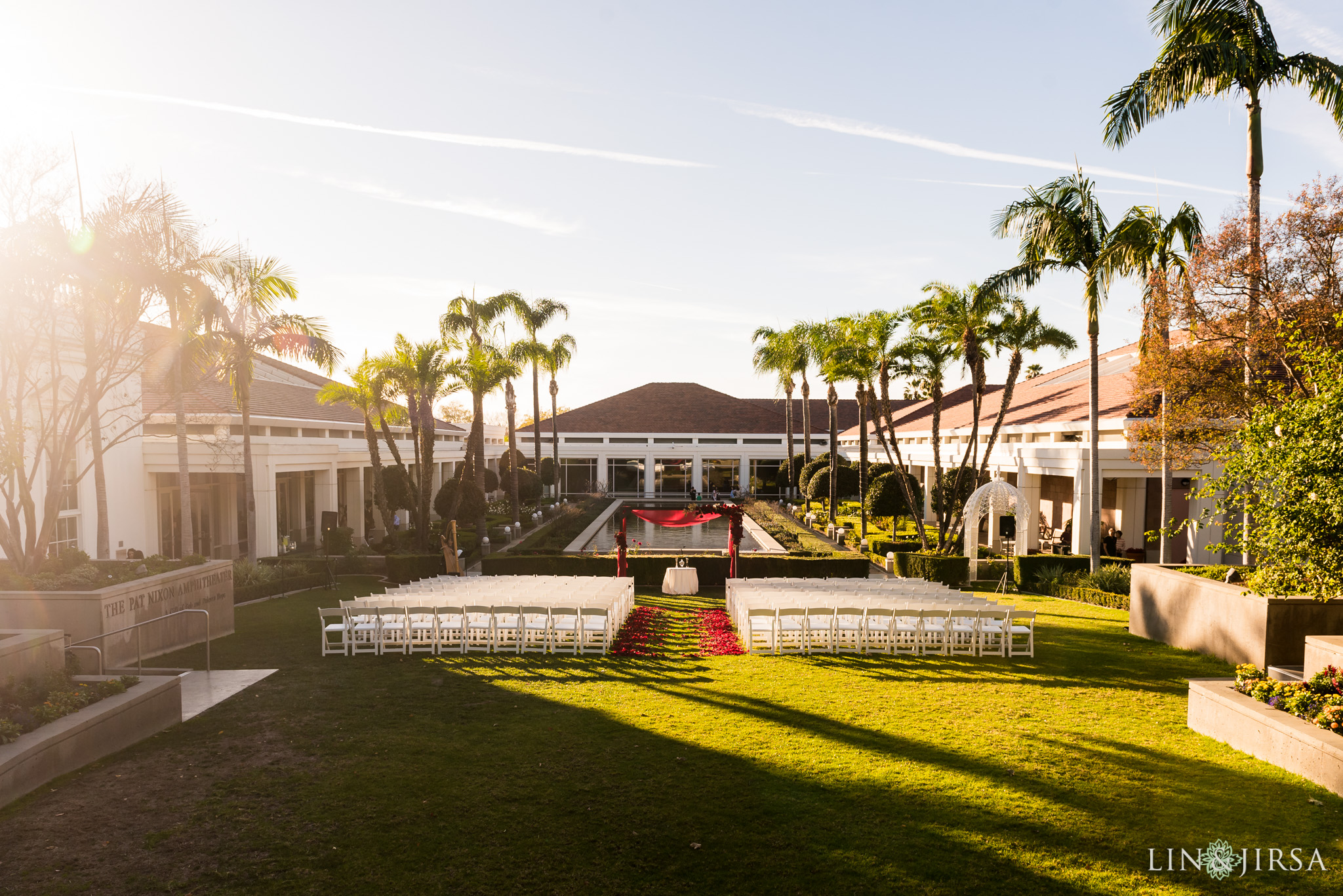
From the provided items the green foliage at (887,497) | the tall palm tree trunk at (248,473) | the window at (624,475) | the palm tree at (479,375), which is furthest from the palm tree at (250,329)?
the window at (624,475)

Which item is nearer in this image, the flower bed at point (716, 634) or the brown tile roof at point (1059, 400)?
the flower bed at point (716, 634)

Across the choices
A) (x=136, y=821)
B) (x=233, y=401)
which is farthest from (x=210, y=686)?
(x=233, y=401)

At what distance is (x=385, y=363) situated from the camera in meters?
24.7

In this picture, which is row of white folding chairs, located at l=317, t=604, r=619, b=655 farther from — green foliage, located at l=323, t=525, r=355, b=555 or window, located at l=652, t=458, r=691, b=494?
window, located at l=652, t=458, r=691, b=494

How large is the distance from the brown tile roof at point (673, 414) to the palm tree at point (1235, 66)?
42072 mm

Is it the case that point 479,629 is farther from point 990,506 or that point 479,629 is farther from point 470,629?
point 990,506

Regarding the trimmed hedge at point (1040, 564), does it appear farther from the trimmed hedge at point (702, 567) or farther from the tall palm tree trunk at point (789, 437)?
the tall palm tree trunk at point (789, 437)

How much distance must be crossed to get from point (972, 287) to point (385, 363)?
18512 millimetres

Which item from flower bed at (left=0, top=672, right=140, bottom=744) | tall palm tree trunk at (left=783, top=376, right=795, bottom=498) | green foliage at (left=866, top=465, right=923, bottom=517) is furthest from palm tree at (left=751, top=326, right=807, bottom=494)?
flower bed at (left=0, top=672, right=140, bottom=744)

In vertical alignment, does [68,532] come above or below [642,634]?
above

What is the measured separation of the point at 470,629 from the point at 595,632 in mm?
2087

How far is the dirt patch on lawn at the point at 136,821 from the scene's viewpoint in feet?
17.5

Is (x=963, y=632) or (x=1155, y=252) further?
(x=1155, y=252)

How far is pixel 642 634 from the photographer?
14.4 meters
